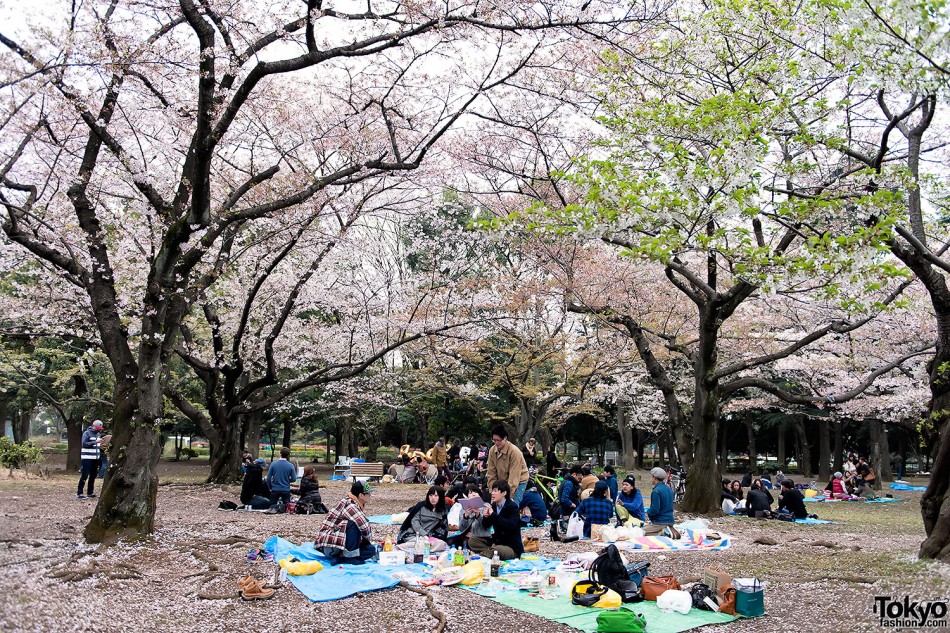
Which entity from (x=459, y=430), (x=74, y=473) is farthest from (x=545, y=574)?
(x=459, y=430)

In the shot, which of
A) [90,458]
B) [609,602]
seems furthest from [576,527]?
[90,458]

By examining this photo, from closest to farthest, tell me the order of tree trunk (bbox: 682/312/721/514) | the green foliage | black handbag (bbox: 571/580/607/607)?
black handbag (bbox: 571/580/607/607) < tree trunk (bbox: 682/312/721/514) < the green foliage

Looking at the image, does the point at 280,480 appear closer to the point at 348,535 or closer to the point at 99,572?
the point at 348,535

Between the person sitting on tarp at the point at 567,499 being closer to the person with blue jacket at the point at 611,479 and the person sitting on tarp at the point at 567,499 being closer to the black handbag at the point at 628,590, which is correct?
the person with blue jacket at the point at 611,479

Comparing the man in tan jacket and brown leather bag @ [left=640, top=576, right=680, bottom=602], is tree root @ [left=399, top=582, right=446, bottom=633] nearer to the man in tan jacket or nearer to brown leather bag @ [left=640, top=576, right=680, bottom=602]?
brown leather bag @ [left=640, top=576, right=680, bottom=602]

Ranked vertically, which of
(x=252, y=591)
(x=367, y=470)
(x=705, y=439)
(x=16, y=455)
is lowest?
(x=367, y=470)

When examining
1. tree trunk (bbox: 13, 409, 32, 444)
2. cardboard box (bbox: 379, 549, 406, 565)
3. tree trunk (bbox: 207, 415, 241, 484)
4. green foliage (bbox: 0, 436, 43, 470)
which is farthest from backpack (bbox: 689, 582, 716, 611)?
tree trunk (bbox: 13, 409, 32, 444)

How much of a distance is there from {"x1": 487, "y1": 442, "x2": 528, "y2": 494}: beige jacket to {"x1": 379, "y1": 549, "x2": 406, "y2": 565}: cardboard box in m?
2.18

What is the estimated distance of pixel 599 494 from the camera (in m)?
9.66

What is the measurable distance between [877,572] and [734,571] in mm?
1269

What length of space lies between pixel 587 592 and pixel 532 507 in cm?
499

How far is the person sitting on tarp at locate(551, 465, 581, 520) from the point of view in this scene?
1037 cm

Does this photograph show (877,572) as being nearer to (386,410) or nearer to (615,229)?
(615,229)

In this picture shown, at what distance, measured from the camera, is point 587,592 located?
5.75 m
